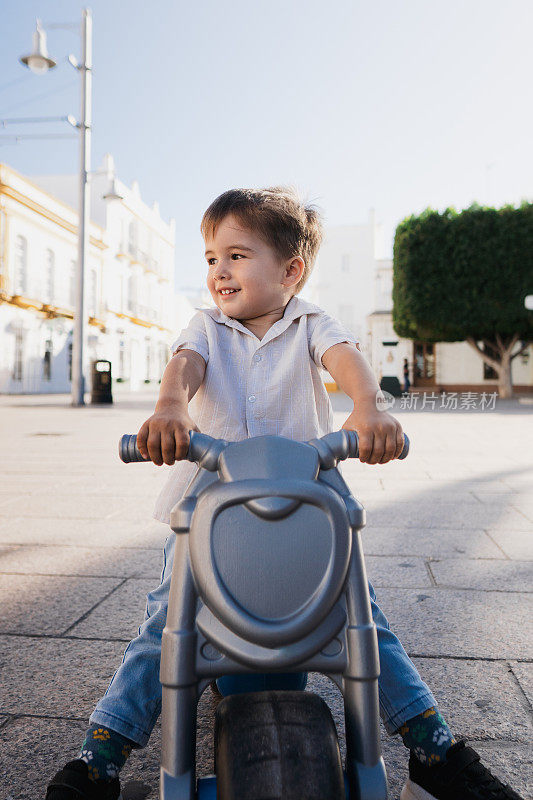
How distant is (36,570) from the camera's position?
2775 mm

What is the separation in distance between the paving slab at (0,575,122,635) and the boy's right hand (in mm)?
1304

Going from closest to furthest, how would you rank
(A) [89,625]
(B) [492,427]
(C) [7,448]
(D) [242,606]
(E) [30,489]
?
(D) [242,606] → (A) [89,625] → (E) [30,489] → (C) [7,448] → (B) [492,427]

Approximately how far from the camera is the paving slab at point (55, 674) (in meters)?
1.66

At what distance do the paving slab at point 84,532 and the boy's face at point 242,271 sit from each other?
1979 mm

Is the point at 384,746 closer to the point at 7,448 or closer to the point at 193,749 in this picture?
the point at 193,749

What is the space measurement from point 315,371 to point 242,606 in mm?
764

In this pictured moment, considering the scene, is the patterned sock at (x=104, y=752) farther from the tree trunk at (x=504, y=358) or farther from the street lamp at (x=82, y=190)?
the tree trunk at (x=504, y=358)

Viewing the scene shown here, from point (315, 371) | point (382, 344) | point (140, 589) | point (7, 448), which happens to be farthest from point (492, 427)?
point (382, 344)

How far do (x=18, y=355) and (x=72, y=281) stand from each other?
210 inches

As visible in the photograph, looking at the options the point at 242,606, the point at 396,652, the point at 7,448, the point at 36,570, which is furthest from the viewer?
the point at 7,448

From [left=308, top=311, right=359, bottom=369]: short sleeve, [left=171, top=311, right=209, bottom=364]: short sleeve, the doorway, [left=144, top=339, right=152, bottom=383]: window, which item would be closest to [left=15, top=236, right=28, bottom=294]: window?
[left=144, top=339, right=152, bottom=383]: window

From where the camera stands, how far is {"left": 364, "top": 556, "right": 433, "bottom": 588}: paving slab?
2.66 metres

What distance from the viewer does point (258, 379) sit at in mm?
1467
